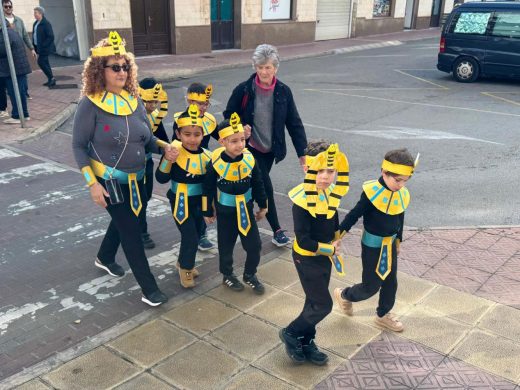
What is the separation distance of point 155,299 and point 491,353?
2.68 metres

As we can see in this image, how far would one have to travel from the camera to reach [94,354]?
13.1 ft

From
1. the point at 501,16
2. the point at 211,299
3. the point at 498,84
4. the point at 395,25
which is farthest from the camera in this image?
the point at 395,25

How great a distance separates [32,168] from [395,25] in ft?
86.3

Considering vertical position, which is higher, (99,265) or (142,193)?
(142,193)

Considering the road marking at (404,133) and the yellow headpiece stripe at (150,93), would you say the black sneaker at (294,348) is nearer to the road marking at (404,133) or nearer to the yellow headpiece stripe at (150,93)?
the yellow headpiece stripe at (150,93)

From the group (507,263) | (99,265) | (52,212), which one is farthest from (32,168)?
(507,263)

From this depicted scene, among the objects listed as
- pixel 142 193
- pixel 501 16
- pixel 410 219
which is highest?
pixel 501 16

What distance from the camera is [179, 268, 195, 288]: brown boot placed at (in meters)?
4.93

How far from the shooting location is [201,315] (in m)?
4.53

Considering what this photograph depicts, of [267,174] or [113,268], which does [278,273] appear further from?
[113,268]

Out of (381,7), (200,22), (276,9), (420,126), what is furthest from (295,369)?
(381,7)

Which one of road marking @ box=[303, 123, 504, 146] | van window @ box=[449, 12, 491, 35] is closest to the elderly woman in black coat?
road marking @ box=[303, 123, 504, 146]

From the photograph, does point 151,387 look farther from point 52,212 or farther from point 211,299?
point 52,212

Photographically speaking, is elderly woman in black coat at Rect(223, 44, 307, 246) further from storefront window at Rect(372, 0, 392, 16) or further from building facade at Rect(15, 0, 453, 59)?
storefront window at Rect(372, 0, 392, 16)
